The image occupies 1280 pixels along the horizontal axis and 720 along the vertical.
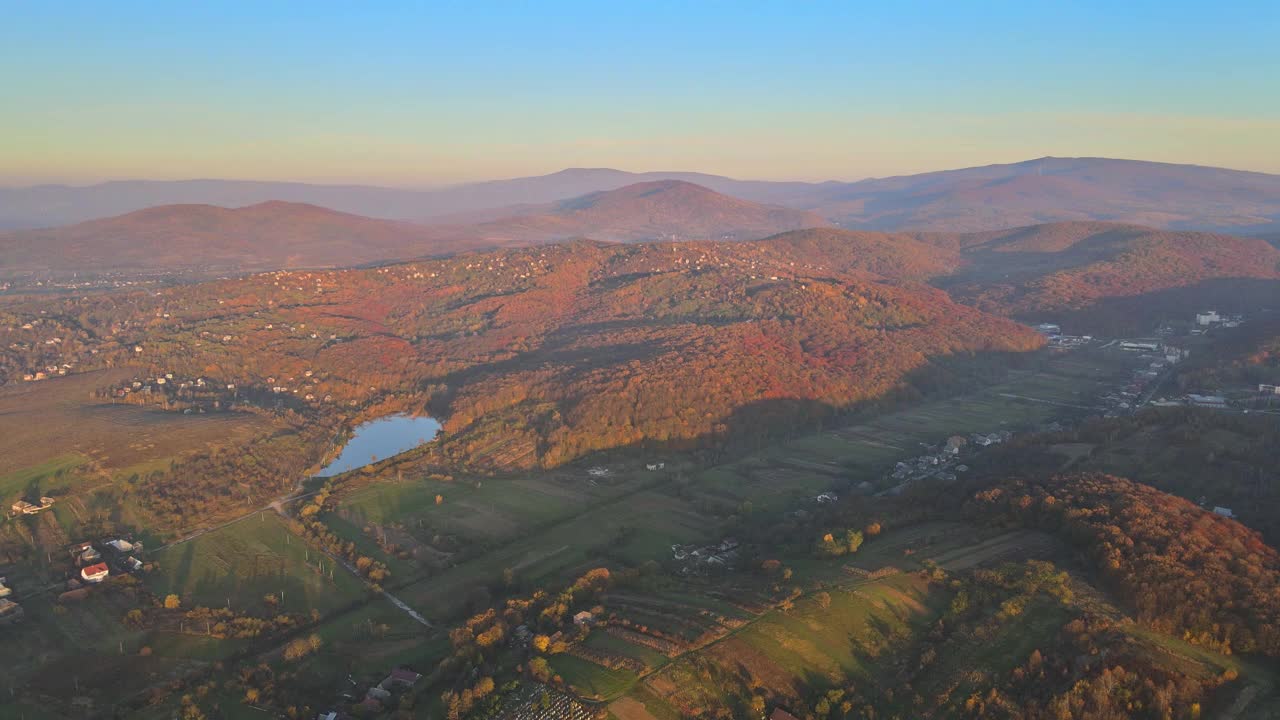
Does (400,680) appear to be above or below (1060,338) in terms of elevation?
below

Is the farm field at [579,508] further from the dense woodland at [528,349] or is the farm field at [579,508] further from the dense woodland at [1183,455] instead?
the dense woodland at [1183,455]

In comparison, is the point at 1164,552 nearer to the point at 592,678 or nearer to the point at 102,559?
the point at 592,678

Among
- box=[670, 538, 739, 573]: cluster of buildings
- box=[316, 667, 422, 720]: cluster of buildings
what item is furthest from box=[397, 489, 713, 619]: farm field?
box=[316, 667, 422, 720]: cluster of buildings

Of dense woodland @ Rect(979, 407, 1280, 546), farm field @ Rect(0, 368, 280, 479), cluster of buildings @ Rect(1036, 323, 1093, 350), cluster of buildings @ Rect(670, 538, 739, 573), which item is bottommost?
cluster of buildings @ Rect(670, 538, 739, 573)

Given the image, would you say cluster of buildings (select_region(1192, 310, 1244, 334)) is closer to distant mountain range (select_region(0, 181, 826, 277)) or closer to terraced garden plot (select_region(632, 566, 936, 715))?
terraced garden plot (select_region(632, 566, 936, 715))

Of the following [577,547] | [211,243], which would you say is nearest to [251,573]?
[577,547]

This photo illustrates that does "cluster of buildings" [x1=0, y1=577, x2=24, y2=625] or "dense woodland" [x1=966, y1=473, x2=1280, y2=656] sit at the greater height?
→ "dense woodland" [x1=966, y1=473, x2=1280, y2=656]
